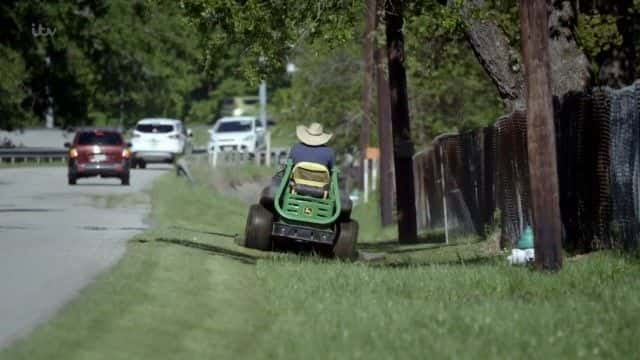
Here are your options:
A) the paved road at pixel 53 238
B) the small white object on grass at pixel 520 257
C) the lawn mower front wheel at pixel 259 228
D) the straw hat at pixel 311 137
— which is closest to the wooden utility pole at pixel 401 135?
the paved road at pixel 53 238

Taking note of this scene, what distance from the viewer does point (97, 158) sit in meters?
46.0

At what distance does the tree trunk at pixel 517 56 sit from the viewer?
873 inches

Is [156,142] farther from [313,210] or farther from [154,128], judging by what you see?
[313,210]

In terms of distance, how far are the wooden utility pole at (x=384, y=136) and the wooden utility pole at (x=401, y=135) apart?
4.45 metres

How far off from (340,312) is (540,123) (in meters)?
4.17

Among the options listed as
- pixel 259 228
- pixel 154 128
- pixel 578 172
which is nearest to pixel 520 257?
pixel 578 172

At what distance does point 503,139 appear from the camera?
2419 centimetres

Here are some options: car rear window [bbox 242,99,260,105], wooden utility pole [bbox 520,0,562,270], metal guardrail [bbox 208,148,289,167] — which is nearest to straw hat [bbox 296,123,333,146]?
wooden utility pole [bbox 520,0,562,270]

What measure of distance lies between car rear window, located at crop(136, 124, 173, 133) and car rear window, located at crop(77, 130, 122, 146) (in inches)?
549

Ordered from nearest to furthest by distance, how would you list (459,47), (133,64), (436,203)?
(436,203)
(459,47)
(133,64)

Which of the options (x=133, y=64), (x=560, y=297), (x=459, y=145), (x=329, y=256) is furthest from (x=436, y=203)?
(x=133, y=64)

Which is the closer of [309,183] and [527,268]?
[527,268]

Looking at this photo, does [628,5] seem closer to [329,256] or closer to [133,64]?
[329,256]

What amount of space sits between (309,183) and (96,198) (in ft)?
55.9
